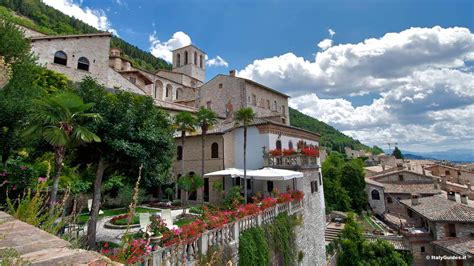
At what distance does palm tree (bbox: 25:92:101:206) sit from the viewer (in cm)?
775

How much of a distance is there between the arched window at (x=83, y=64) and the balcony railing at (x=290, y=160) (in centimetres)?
2526

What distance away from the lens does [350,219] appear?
27.2 m

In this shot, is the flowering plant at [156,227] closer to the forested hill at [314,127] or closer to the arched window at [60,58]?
the arched window at [60,58]

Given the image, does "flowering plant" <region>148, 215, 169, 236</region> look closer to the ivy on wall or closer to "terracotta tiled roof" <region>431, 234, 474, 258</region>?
the ivy on wall

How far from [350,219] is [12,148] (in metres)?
Answer: 30.2

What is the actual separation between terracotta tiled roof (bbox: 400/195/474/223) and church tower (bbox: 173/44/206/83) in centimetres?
5128

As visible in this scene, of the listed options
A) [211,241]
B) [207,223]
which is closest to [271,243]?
[211,241]

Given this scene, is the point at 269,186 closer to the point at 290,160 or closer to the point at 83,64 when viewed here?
the point at 290,160

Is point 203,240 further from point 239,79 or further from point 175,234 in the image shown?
point 239,79

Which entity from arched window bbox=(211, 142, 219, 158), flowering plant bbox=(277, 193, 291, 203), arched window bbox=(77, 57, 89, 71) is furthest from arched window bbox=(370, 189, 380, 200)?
arched window bbox=(77, 57, 89, 71)

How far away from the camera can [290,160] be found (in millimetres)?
18641

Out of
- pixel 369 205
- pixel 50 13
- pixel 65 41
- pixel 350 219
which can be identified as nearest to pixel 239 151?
pixel 350 219

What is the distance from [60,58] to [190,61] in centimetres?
3487

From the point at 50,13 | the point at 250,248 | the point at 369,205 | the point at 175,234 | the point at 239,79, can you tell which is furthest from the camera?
the point at 50,13
